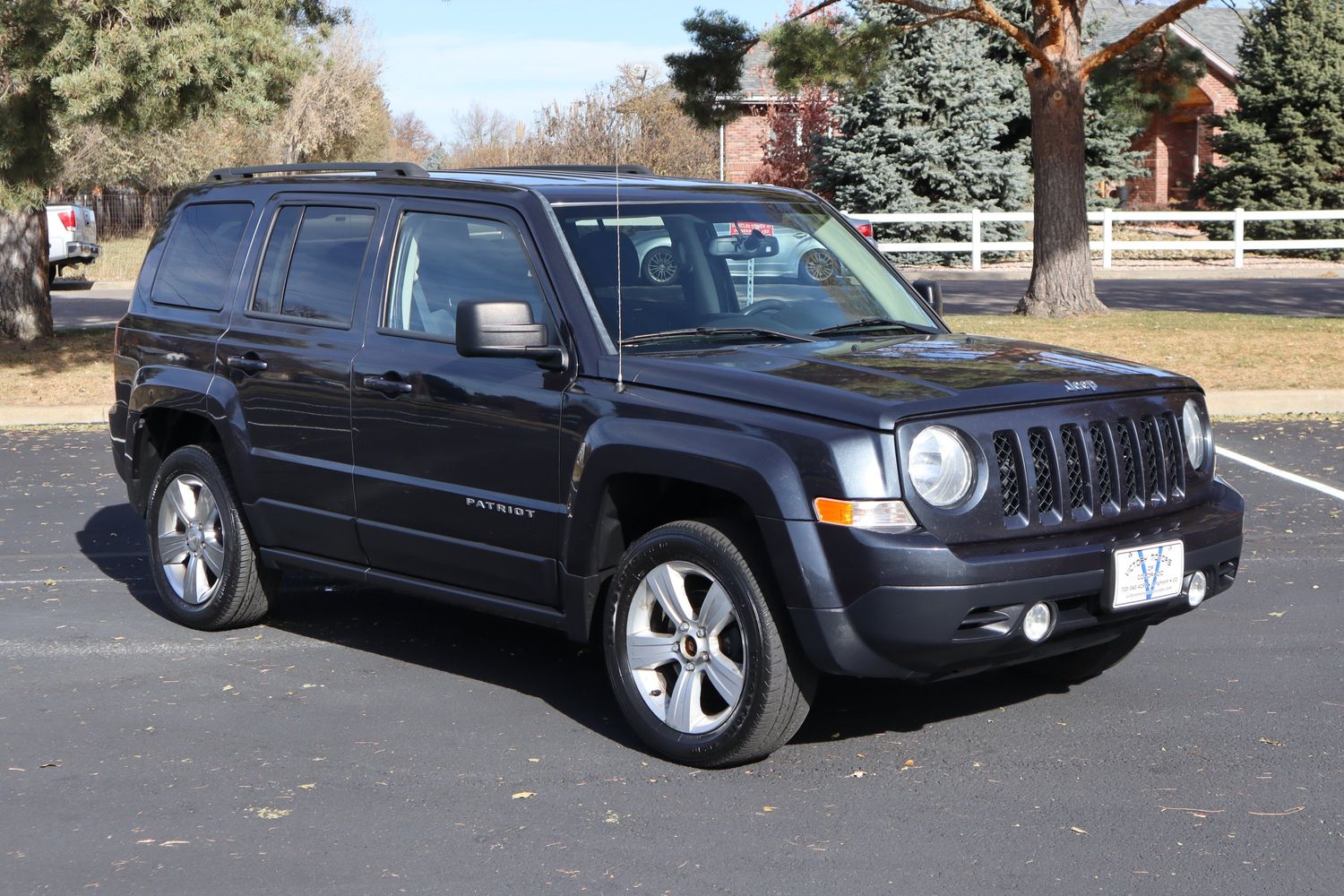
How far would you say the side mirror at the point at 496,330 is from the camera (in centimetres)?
532

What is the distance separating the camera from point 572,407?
5.43 meters

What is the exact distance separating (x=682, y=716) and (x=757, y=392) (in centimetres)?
105

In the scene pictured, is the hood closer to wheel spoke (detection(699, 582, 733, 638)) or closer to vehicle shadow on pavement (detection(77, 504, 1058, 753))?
wheel spoke (detection(699, 582, 733, 638))

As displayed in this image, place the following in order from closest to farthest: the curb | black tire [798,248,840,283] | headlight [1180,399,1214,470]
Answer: headlight [1180,399,1214,470] < black tire [798,248,840,283] < the curb

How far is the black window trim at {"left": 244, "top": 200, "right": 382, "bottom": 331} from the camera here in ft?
20.6

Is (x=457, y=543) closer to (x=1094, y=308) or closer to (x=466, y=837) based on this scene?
(x=466, y=837)

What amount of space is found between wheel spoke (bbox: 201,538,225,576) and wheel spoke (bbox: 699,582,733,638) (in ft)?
8.71

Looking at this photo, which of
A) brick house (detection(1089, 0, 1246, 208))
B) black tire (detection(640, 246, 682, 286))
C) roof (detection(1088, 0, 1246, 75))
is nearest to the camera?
black tire (detection(640, 246, 682, 286))

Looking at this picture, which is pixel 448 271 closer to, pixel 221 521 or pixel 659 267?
pixel 659 267

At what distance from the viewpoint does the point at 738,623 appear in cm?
504

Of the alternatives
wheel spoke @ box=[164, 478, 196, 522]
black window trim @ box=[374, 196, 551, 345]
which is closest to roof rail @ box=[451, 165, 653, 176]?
black window trim @ box=[374, 196, 551, 345]

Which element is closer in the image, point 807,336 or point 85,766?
point 85,766

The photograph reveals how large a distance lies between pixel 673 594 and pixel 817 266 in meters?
1.67

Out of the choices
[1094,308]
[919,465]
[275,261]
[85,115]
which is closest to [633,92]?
[1094,308]
